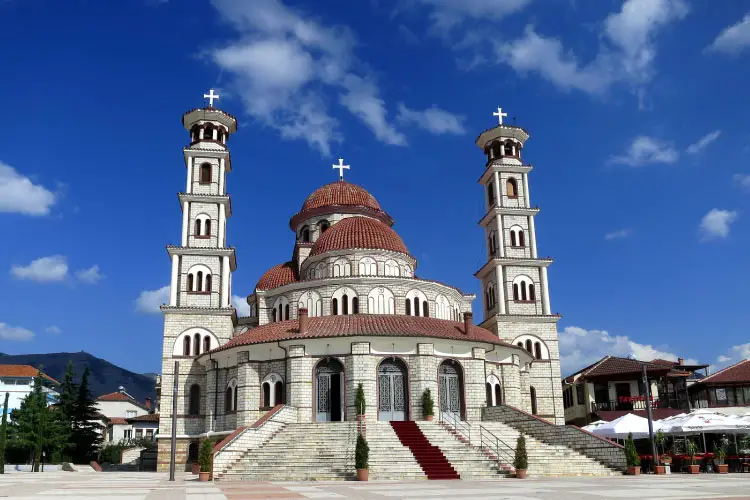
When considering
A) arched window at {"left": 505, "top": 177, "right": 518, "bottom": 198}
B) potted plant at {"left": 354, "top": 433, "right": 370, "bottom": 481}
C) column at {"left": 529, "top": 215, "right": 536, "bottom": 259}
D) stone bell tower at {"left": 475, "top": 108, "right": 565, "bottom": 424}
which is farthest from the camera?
arched window at {"left": 505, "top": 177, "right": 518, "bottom": 198}

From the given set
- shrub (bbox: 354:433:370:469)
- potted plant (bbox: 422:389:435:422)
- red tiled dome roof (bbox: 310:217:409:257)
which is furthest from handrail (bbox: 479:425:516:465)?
red tiled dome roof (bbox: 310:217:409:257)

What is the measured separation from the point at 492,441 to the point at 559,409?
55.9 ft

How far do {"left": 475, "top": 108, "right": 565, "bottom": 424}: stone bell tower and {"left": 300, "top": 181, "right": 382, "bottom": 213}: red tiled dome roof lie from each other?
9141mm

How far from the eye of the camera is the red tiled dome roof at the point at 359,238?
150 feet

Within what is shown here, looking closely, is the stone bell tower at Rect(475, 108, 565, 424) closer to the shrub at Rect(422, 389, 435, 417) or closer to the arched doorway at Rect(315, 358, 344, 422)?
the shrub at Rect(422, 389, 435, 417)

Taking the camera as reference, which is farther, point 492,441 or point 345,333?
point 345,333

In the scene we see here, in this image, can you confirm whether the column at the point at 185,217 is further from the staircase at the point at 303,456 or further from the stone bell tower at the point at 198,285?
the staircase at the point at 303,456

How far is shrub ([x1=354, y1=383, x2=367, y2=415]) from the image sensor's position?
34.7 m

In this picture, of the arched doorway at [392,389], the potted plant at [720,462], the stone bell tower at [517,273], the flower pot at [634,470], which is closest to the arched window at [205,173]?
→ the stone bell tower at [517,273]

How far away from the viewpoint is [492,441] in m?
32.1

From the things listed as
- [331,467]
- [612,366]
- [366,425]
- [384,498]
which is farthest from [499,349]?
[384,498]

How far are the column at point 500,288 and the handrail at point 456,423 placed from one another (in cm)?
1469

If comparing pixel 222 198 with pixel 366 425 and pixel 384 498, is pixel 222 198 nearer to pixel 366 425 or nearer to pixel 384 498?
pixel 366 425

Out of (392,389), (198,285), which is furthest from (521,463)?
(198,285)
